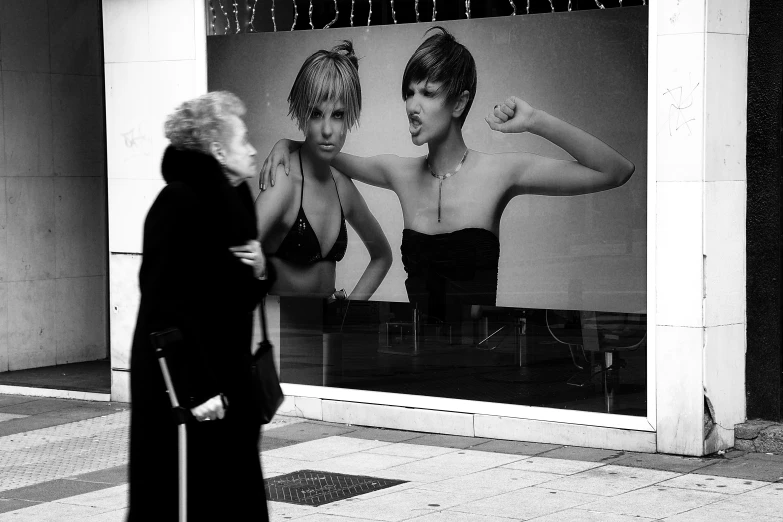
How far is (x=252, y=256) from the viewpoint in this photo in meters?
4.56

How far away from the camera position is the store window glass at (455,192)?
8.20 meters

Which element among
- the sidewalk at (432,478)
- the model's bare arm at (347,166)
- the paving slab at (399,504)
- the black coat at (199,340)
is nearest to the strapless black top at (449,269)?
the model's bare arm at (347,166)

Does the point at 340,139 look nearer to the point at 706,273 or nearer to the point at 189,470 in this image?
the point at 706,273

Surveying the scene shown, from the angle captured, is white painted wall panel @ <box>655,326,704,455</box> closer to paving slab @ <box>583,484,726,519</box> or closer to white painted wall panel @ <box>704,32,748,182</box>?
paving slab @ <box>583,484,726,519</box>

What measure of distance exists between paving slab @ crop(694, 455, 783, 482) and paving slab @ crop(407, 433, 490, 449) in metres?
1.62

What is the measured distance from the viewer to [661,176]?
785 centimetres

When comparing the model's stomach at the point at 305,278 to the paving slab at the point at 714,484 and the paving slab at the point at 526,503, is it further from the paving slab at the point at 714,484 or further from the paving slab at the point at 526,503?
the paving slab at the point at 714,484

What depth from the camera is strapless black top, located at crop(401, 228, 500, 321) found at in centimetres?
872

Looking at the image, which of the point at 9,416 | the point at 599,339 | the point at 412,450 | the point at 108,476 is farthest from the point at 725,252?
the point at 9,416

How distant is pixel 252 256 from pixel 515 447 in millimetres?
4192

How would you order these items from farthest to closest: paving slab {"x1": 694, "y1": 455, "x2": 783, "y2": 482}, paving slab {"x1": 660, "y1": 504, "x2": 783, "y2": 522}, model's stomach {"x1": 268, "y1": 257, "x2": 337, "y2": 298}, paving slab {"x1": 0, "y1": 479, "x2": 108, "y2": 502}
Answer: model's stomach {"x1": 268, "y1": 257, "x2": 337, "y2": 298} < paving slab {"x1": 694, "y1": 455, "x2": 783, "y2": 482} < paving slab {"x1": 0, "y1": 479, "x2": 108, "y2": 502} < paving slab {"x1": 660, "y1": 504, "x2": 783, "y2": 522}

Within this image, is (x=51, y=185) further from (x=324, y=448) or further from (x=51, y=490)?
(x=51, y=490)

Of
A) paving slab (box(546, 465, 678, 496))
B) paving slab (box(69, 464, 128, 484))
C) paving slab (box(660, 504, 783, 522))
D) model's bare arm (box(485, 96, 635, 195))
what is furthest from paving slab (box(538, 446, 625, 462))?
paving slab (box(69, 464, 128, 484))

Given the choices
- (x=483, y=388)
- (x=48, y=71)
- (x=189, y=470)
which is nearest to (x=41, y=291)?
(x=48, y=71)
